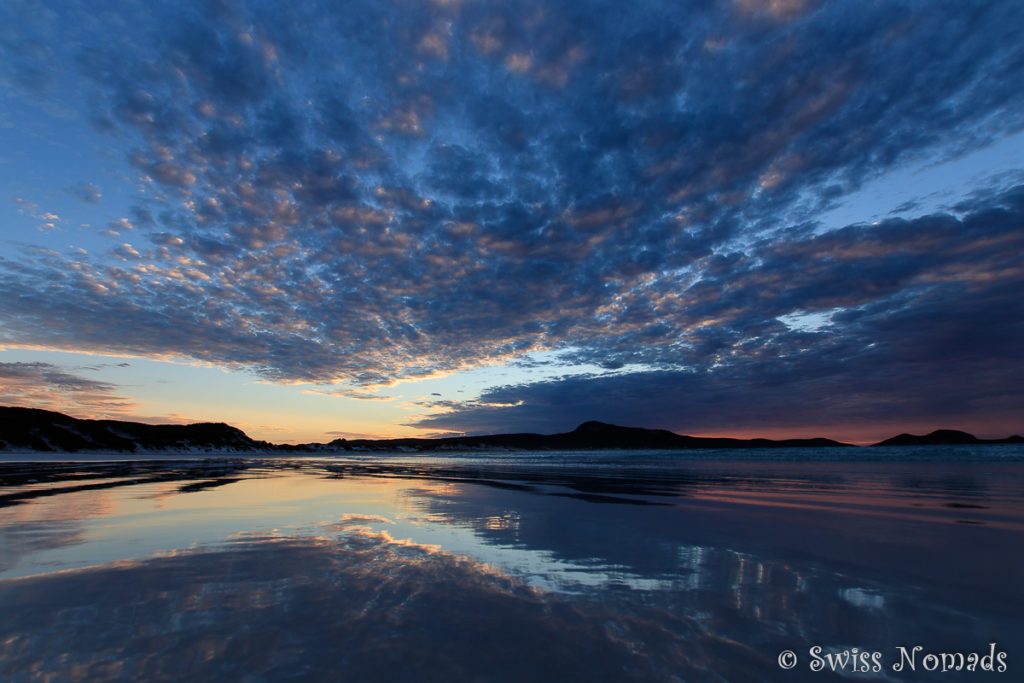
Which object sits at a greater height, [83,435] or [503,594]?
[83,435]

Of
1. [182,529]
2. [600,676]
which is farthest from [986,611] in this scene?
[182,529]

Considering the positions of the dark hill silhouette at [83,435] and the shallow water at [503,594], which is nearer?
the shallow water at [503,594]

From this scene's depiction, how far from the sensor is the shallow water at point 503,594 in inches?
128

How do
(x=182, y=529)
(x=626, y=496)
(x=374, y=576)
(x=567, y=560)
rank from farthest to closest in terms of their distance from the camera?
(x=626, y=496) → (x=182, y=529) → (x=567, y=560) → (x=374, y=576)

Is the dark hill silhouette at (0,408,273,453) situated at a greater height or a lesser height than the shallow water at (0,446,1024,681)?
greater

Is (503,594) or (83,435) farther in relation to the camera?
(83,435)

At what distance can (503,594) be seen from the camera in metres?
4.72

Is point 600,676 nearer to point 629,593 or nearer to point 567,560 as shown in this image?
point 629,593

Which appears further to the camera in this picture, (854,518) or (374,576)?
(854,518)

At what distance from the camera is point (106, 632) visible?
3.74m

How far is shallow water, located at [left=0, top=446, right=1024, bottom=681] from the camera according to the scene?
3.24 metres

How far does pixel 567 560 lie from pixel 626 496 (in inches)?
319

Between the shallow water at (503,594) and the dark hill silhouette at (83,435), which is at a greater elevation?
Result: the dark hill silhouette at (83,435)

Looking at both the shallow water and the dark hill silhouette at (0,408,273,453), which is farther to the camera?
the dark hill silhouette at (0,408,273,453)
